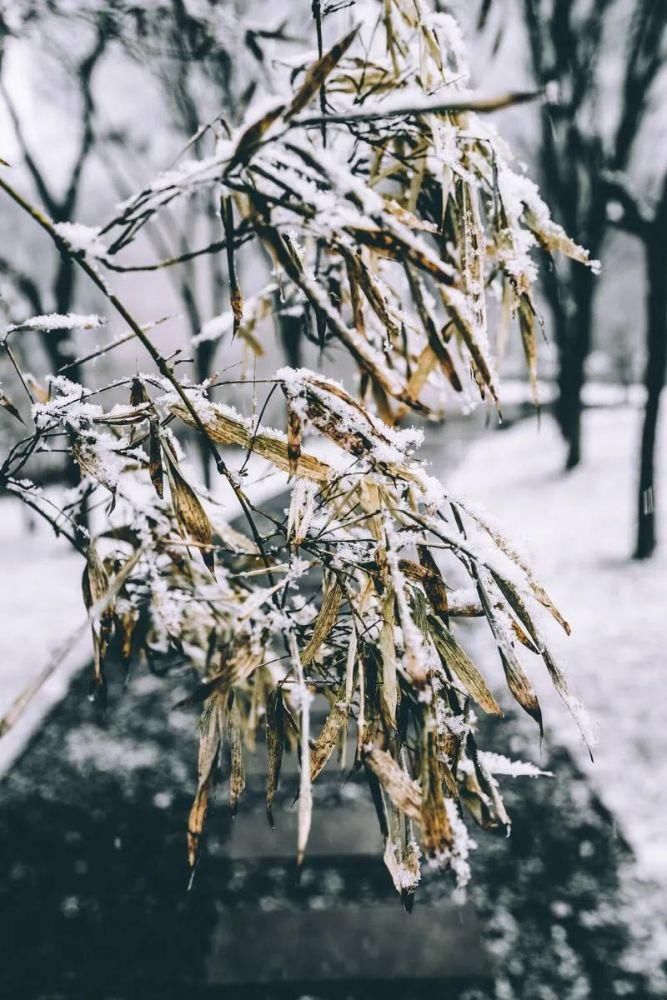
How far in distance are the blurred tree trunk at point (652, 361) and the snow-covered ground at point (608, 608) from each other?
0.41 meters

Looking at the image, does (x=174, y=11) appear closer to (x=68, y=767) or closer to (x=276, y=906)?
(x=276, y=906)

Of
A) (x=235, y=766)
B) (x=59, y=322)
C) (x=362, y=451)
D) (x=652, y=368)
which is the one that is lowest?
(x=652, y=368)

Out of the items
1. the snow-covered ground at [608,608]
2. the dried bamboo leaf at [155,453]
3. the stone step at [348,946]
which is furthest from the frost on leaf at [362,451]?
the stone step at [348,946]

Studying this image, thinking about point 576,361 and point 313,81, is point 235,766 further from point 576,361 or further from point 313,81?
point 576,361

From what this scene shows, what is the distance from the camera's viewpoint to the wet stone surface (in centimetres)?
325

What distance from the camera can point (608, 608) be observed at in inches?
286

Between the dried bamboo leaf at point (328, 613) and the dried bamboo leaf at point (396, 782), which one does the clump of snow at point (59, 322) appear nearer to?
the dried bamboo leaf at point (328, 613)

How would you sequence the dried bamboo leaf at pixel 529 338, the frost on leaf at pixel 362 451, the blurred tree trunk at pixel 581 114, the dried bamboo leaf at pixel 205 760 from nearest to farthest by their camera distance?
the frost on leaf at pixel 362 451, the dried bamboo leaf at pixel 205 760, the dried bamboo leaf at pixel 529 338, the blurred tree trunk at pixel 581 114

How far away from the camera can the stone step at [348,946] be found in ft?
10.6

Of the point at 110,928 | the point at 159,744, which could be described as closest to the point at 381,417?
the point at 110,928

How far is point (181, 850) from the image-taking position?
414 centimetres

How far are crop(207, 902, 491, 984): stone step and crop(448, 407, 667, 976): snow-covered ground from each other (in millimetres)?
913

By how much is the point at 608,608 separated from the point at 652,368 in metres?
2.54

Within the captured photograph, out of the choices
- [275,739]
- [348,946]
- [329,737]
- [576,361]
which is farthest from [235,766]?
[576,361]
